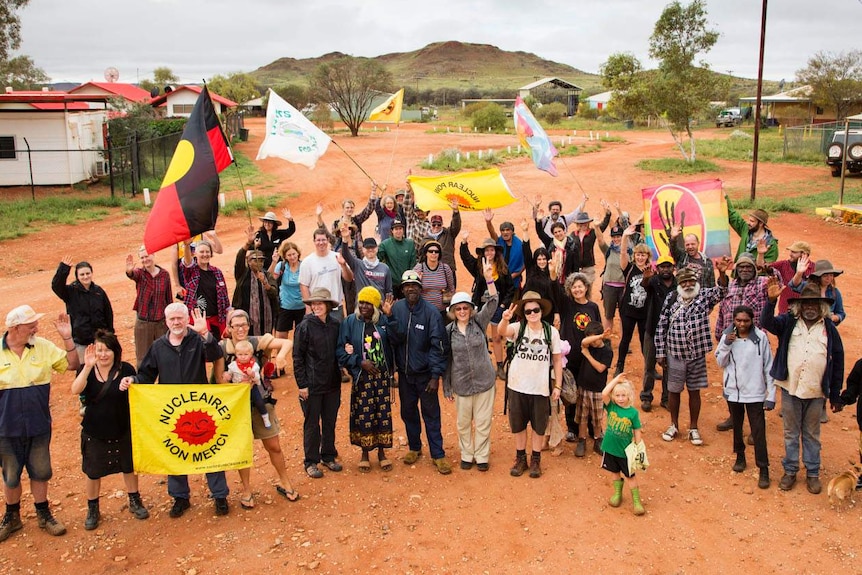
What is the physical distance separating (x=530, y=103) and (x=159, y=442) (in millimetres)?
71471

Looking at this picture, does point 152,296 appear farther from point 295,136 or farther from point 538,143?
point 538,143

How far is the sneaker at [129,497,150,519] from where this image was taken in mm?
6922

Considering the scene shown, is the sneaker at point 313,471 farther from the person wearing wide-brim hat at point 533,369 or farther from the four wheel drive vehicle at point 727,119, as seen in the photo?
the four wheel drive vehicle at point 727,119

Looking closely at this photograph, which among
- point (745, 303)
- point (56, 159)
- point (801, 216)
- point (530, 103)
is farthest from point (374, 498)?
point (530, 103)

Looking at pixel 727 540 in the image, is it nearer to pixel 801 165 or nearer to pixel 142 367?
pixel 142 367

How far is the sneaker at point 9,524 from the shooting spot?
6613mm

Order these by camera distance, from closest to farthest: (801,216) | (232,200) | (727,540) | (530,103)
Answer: (727,540)
(801,216)
(232,200)
(530,103)

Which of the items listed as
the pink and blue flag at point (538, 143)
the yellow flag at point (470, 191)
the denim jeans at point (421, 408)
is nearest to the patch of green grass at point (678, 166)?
the pink and blue flag at point (538, 143)

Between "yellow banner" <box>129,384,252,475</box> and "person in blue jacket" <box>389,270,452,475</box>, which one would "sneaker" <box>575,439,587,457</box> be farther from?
"yellow banner" <box>129,384,252,475</box>

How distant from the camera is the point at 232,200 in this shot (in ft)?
84.0

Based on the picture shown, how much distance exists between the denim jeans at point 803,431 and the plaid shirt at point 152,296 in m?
6.75

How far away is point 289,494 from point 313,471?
0.48m

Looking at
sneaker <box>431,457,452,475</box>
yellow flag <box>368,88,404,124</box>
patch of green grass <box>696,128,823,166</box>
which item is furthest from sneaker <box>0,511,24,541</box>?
patch of green grass <box>696,128,823,166</box>

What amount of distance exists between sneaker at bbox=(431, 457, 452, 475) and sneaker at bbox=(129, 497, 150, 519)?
2764 millimetres
